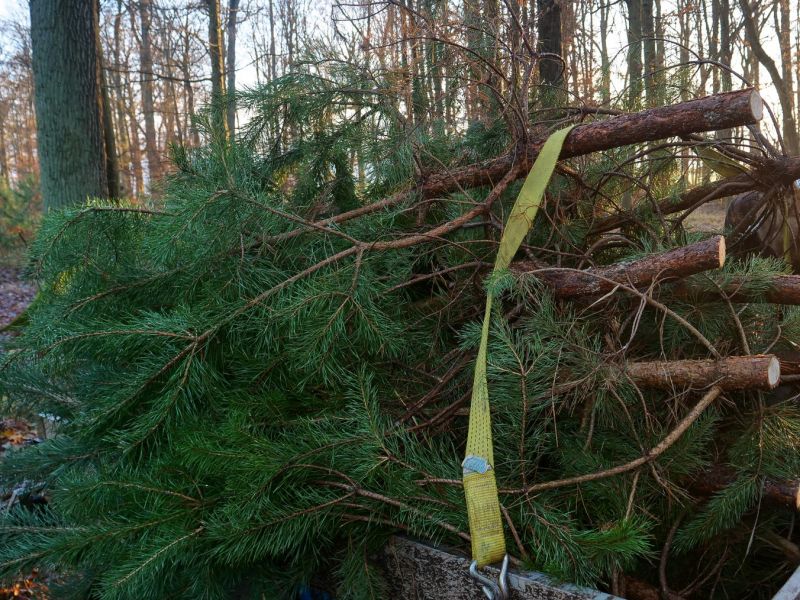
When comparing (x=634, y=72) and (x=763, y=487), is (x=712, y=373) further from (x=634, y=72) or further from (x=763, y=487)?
(x=634, y=72)

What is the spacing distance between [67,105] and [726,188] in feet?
15.4

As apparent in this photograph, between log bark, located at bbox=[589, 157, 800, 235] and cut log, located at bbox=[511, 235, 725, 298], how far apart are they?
527 mm

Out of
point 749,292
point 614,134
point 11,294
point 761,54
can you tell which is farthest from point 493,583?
point 11,294

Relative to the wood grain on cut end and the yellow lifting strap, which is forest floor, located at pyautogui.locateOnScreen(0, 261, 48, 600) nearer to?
the yellow lifting strap

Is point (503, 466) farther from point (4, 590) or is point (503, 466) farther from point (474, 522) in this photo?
point (4, 590)

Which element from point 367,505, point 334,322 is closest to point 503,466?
point 367,505

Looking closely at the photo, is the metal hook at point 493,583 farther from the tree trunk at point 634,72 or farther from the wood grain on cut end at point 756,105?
the tree trunk at point 634,72

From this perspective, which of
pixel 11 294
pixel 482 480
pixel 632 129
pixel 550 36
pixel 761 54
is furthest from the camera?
pixel 11 294

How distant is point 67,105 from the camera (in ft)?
16.0

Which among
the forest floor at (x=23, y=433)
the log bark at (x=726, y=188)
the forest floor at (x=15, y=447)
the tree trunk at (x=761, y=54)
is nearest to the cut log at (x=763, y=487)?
the log bark at (x=726, y=188)

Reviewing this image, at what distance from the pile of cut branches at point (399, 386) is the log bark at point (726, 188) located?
0.05 feet

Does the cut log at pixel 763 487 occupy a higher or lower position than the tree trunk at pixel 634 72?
lower

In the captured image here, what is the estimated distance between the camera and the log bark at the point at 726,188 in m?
2.25

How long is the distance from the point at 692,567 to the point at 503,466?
1.95 feet
